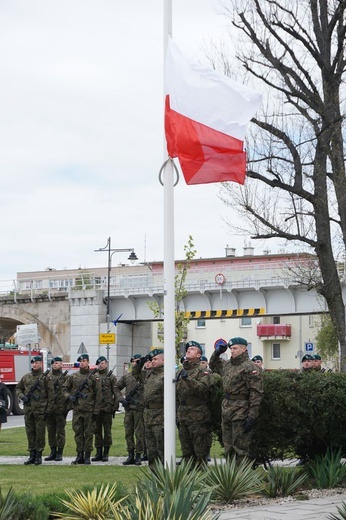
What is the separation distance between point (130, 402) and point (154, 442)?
A: 4.66 meters

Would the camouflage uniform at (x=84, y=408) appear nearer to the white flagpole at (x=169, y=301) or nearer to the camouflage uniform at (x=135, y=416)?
the camouflage uniform at (x=135, y=416)

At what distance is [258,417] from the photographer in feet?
43.6

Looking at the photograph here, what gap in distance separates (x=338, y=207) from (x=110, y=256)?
1474 inches

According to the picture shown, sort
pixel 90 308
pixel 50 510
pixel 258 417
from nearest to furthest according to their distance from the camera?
pixel 50 510 → pixel 258 417 → pixel 90 308

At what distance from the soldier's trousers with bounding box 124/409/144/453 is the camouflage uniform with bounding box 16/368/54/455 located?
4.84 feet

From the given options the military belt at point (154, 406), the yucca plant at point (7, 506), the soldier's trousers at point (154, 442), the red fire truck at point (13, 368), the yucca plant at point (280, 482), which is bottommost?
the yucca plant at point (280, 482)

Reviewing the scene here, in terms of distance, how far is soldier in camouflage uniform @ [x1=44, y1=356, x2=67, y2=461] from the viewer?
19031mm

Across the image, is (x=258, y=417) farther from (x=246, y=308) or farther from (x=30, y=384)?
(x=246, y=308)

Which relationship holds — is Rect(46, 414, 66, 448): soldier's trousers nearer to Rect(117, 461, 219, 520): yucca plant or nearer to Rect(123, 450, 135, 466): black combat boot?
Rect(123, 450, 135, 466): black combat boot

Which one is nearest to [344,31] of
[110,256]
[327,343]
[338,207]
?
[338,207]

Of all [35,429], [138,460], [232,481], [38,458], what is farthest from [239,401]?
[35,429]

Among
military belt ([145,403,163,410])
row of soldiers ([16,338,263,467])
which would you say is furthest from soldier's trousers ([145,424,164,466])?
military belt ([145,403,163,410])

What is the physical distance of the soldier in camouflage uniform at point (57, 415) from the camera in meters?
19.0

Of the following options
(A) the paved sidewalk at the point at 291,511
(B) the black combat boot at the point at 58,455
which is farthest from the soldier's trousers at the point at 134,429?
(A) the paved sidewalk at the point at 291,511
